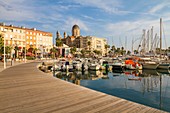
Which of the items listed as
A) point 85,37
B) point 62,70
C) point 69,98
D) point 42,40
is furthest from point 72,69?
point 85,37

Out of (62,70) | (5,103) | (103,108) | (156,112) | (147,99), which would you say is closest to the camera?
(156,112)

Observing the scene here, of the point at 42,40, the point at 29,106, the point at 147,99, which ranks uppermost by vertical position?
the point at 42,40

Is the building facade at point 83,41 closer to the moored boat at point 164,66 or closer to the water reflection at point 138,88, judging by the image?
the moored boat at point 164,66

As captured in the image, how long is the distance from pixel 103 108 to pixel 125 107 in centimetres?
112

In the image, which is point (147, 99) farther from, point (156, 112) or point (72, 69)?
point (72, 69)

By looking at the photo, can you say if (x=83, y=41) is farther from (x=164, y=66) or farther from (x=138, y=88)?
(x=138, y=88)

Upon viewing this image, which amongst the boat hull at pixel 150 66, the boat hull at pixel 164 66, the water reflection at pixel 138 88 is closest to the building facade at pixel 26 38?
the boat hull at pixel 150 66

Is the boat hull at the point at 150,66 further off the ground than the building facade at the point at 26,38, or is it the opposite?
the building facade at the point at 26,38

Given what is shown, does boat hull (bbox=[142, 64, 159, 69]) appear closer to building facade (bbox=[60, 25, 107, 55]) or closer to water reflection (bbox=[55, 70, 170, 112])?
water reflection (bbox=[55, 70, 170, 112])

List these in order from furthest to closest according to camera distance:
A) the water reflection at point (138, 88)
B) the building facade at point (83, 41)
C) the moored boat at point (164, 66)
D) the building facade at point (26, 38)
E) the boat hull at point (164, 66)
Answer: the building facade at point (83, 41)
the building facade at point (26, 38)
the moored boat at point (164, 66)
the boat hull at point (164, 66)
the water reflection at point (138, 88)

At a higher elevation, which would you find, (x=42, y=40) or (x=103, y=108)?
(x=42, y=40)

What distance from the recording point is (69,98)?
355 inches

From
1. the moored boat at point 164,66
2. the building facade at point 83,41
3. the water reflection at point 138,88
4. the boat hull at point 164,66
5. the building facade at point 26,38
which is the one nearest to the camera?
the water reflection at point 138,88

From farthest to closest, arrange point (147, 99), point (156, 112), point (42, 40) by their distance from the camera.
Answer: point (42, 40), point (147, 99), point (156, 112)
